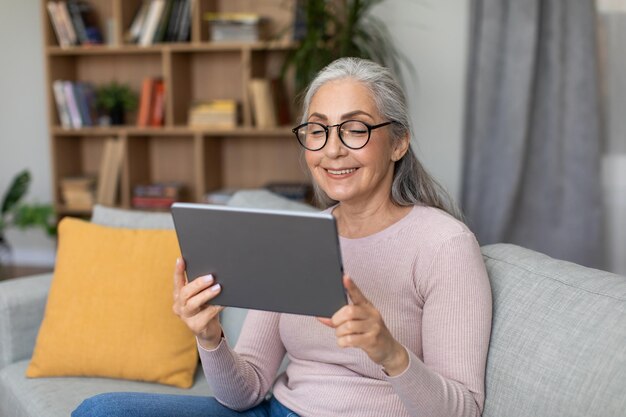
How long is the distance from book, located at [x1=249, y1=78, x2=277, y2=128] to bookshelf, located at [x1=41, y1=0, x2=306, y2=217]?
0.04m

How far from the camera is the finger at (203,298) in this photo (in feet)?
4.08

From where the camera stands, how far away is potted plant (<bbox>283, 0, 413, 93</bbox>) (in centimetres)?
339

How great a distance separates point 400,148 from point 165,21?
2.81 m

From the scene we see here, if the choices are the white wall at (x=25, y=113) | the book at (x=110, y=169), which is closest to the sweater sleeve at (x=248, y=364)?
the book at (x=110, y=169)

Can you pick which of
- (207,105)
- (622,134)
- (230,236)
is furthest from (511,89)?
(230,236)

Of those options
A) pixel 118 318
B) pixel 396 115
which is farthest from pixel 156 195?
pixel 396 115

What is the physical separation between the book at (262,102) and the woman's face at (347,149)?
8.04ft

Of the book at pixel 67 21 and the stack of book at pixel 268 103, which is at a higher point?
the book at pixel 67 21

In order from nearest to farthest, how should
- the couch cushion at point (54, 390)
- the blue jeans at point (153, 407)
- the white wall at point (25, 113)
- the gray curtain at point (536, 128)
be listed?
the blue jeans at point (153, 407) → the couch cushion at point (54, 390) → the gray curtain at point (536, 128) → the white wall at point (25, 113)

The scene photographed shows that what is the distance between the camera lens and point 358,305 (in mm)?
1123

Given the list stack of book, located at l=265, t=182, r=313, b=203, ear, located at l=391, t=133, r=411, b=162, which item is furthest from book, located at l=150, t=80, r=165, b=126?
ear, located at l=391, t=133, r=411, b=162

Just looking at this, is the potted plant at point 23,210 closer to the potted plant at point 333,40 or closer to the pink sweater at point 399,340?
the potted plant at point 333,40

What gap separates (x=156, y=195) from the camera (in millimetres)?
4250

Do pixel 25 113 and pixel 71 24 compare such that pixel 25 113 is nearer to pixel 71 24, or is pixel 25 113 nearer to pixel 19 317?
pixel 71 24
